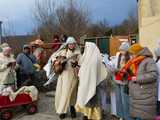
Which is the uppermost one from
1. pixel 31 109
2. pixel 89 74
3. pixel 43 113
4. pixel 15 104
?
pixel 89 74

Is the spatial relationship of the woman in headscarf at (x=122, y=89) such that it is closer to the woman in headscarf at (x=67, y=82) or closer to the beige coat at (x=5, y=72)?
the woman in headscarf at (x=67, y=82)

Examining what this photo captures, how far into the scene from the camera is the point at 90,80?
9.52 meters

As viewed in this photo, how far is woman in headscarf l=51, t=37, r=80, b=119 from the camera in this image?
1024 cm

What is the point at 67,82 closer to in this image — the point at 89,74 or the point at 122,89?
the point at 89,74

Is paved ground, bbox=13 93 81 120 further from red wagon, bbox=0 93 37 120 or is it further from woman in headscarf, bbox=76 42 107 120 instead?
woman in headscarf, bbox=76 42 107 120

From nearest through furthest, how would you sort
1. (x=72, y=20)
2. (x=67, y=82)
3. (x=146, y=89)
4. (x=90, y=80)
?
(x=146, y=89), (x=90, y=80), (x=67, y=82), (x=72, y=20)

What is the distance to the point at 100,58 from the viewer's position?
9703 mm

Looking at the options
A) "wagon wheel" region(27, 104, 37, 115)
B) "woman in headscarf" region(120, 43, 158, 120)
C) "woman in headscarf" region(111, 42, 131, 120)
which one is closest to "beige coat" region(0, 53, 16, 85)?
"wagon wheel" region(27, 104, 37, 115)

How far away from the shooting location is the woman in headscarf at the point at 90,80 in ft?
31.1

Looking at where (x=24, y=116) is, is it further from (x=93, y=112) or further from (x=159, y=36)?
(x=159, y=36)

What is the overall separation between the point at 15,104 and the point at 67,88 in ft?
5.05

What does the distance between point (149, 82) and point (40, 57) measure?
7.73 meters

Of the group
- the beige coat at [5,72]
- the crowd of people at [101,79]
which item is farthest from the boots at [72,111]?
the beige coat at [5,72]

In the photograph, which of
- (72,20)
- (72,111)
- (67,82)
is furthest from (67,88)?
(72,20)
